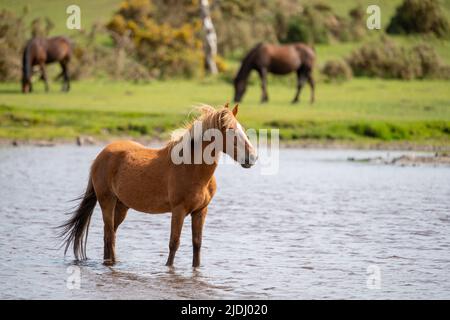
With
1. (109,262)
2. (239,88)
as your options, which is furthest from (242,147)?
(239,88)

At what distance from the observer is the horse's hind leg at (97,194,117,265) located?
10.2 m

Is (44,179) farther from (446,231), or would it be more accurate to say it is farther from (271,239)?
(446,231)

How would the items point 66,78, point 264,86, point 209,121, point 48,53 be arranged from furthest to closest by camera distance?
point 48,53 → point 66,78 → point 264,86 → point 209,121

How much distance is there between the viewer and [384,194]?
649 inches

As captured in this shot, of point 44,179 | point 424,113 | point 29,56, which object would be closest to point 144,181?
point 44,179

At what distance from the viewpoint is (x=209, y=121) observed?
30.8ft

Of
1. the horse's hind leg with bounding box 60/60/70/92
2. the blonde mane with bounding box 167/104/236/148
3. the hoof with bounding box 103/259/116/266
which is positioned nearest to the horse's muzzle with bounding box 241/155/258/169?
the blonde mane with bounding box 167/104/236/148

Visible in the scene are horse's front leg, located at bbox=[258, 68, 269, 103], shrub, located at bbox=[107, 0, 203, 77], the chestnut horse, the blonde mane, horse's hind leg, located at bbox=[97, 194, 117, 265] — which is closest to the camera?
the blonde mane

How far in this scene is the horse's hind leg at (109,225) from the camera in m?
10.2

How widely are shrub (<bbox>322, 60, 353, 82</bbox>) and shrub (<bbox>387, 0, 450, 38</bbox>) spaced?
8270mm

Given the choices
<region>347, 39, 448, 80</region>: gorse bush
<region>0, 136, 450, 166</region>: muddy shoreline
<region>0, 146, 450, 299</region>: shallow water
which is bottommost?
<region>0, 146, 450, 299</region>: shallow water

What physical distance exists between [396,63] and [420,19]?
24.8 feet

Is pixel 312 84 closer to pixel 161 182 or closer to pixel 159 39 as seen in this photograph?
pixel 159 39

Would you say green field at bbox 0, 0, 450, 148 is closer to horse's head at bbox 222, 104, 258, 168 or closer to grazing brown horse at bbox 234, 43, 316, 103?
grazing brown horse at bbox 234, 43, 316, 103
